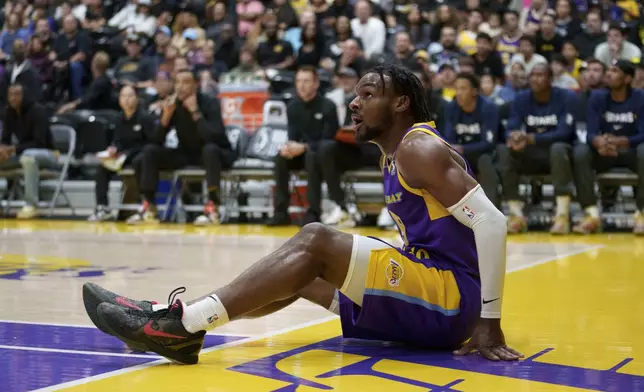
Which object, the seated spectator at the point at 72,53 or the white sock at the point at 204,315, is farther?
the seated spectator at the point at 72,53

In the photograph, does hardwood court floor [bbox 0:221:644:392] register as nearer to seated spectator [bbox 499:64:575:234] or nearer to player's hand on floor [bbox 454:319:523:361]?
player's hand on floor [bbox 454:319:523:361]

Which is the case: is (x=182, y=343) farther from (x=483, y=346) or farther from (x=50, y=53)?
(x=50, y=53)

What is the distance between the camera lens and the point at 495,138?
10211 mm

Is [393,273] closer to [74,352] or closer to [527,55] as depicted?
[74,352]

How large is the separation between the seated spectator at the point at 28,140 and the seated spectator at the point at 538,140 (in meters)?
5.91

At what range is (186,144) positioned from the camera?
1145 centimetres

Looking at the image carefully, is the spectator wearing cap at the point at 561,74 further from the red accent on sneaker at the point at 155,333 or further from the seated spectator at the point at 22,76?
the red accent on sneaker at the point at 155,333

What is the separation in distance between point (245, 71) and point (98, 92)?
85.1 inches

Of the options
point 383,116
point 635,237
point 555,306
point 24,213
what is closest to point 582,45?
point 635,237

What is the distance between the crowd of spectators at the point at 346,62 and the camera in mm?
9992

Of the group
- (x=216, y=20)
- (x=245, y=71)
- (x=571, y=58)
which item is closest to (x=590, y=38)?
(x=571, y=58)

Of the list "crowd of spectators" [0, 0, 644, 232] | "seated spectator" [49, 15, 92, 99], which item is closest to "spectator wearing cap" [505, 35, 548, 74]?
"crowd of spectators" [0, 0, 644, 232]

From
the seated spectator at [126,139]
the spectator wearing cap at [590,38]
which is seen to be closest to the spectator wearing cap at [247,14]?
the seated spectator at [126,139]

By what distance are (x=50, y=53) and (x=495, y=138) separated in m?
8.70
